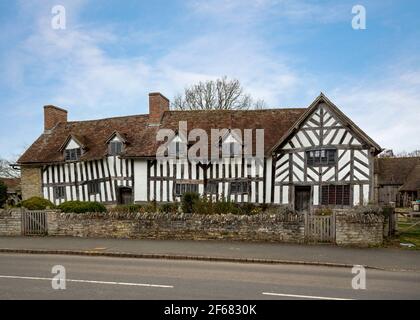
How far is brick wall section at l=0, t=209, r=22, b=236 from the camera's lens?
706 inches

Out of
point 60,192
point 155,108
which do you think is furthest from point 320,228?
point 60,192

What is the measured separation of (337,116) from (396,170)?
2814 centimetres

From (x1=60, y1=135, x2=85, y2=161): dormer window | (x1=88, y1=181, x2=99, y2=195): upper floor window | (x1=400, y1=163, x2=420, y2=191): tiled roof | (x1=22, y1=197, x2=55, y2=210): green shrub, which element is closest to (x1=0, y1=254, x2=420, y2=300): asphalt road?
(x1=22, y1=197, x2=55, y2=210): green shrub

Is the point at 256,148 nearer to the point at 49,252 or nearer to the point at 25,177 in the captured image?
the point at 49,252

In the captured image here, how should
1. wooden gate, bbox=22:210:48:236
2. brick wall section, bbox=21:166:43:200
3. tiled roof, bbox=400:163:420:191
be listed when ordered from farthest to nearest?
tiled roof, bbox=400:163:420:191 → brick wall section, bbox=21:166:43:200 → wooden gate, bbox=22:210:48:236

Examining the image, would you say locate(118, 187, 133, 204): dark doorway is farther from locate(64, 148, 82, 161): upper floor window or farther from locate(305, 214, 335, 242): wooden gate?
locate(305, 214, 335, 242): wooden gate

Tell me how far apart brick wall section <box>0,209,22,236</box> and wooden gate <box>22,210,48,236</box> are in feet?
0.84

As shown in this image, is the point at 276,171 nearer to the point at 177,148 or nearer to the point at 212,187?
the point at 212,187

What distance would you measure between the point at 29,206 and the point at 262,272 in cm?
1367

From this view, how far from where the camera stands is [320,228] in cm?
1484

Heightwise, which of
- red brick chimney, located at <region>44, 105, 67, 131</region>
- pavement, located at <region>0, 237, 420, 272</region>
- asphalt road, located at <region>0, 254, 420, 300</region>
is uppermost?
red brick chimney, located at <region>44, 105, 67, 131</region>

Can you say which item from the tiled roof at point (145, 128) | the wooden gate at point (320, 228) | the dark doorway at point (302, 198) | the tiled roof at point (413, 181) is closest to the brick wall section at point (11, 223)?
the tiled roof at point (145, 128)

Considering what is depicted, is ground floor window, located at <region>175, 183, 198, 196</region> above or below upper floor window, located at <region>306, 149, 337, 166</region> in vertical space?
below

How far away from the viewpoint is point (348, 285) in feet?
28.7
